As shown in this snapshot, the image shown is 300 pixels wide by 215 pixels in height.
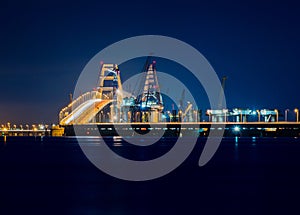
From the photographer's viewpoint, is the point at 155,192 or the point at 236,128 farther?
the point at 236,128

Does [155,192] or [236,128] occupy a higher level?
[236,128]

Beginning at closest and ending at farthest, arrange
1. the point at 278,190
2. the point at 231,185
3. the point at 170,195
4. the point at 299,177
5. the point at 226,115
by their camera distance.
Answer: the point at 170,195
the point at 278,190
the point at 231,185
the point at 299,177
the point at 226,115

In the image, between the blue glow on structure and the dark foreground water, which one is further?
the blue glow on structure

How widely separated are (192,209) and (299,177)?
14.0 metres

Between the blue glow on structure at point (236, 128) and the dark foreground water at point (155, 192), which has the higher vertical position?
the blue glow on structure at point (236, 128)

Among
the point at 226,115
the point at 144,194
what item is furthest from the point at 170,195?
the point at 226,115

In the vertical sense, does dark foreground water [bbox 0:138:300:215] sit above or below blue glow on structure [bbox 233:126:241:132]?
below

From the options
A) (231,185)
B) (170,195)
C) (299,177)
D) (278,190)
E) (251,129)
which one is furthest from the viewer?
(251,129)

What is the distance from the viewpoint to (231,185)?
103 ft

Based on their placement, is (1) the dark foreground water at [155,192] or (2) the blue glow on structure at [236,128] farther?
(2) the blue glow on structure at [236,128]

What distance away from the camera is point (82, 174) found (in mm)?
37406

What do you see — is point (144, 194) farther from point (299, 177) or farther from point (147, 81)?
point (147, 81)

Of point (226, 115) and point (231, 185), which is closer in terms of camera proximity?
point (231, 185)

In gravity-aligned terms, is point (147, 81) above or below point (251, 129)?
above
